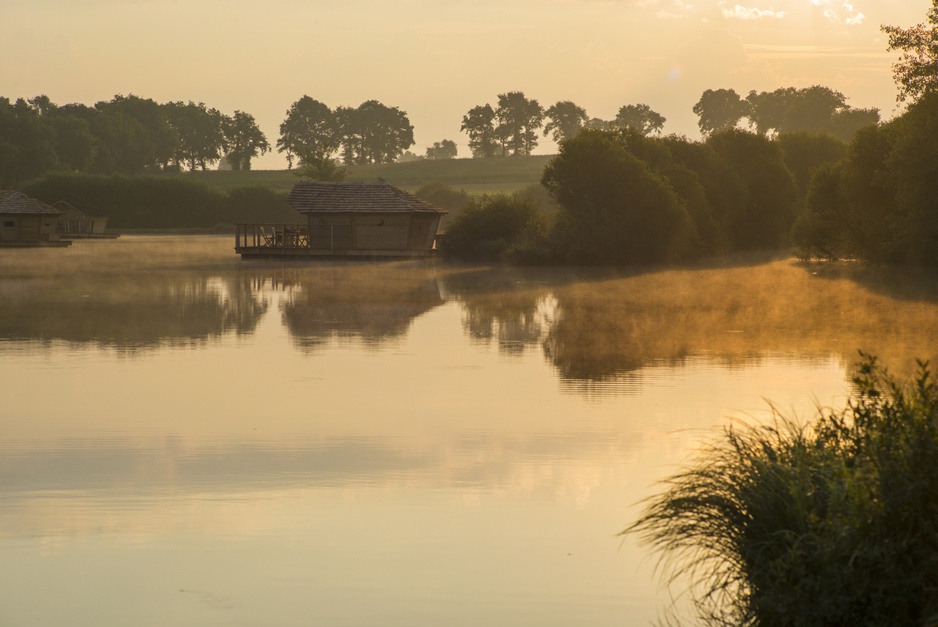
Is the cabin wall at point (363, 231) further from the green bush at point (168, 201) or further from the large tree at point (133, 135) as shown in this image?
the large tree at point (133, 135)

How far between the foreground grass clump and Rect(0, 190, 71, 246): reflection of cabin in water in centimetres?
8097

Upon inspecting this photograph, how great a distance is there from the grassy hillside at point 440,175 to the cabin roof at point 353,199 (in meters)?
73.2

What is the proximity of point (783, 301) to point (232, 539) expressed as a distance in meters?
26.7

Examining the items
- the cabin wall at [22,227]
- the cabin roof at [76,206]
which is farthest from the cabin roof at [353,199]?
the cabin roof at [76,206]

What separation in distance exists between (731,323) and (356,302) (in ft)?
35.1

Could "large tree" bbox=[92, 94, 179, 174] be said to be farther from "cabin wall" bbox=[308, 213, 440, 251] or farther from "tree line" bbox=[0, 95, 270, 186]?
"cabin wall" bbox=[308, 213, 440, 251]

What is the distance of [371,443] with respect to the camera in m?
12.6

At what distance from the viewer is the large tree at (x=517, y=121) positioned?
196000mm

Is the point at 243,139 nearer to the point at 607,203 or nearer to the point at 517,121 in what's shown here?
the point at 517,121

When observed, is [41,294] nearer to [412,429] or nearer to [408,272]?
[408,272]

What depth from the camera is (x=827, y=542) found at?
6.01 m

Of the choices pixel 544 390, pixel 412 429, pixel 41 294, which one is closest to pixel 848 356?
pixel 544 390

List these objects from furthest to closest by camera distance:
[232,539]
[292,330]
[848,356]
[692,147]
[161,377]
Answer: [692,147], [292,330], [848,356], [161,377], [232,539]

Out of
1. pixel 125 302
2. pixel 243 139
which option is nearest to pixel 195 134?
pixel 243 139
